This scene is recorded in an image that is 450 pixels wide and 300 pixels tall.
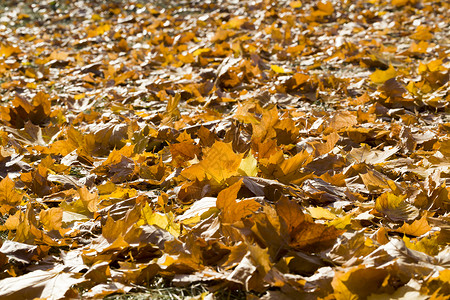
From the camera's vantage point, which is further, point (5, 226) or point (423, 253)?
point (5, 226)

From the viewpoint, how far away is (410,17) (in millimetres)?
4688

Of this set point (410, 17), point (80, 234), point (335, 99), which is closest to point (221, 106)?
point (335, 99)

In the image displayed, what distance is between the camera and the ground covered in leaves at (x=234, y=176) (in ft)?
3.54

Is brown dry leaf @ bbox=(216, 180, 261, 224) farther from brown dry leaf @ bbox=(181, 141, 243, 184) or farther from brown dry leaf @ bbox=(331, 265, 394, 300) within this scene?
brown dry leaf @ bbox=(331, 265, 394, 300)

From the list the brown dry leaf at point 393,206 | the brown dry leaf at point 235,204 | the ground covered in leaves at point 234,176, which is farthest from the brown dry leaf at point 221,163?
the brown dry leaf at point 393,206

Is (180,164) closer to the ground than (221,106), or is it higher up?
higher up

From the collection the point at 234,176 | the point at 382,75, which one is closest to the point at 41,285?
the point at 234,176

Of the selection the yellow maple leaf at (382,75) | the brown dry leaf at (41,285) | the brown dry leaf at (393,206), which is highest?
the brown dry leaf at (41,285)

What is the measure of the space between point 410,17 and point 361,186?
3891mm

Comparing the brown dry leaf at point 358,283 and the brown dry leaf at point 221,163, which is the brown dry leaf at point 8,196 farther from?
the brown dry leaf at point 358,283

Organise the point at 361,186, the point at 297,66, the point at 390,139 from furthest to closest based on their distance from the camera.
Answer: the point at 297,66
the point at 390,139
the point at 361,186

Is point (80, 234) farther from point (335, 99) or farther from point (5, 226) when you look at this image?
point (335, 99)

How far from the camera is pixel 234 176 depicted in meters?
1.45

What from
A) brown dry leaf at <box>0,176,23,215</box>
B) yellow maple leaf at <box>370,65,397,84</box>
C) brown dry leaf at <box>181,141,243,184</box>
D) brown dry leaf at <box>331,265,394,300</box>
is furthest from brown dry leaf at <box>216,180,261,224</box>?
yellow maple leaf at <box>370,65,397,84</box>
